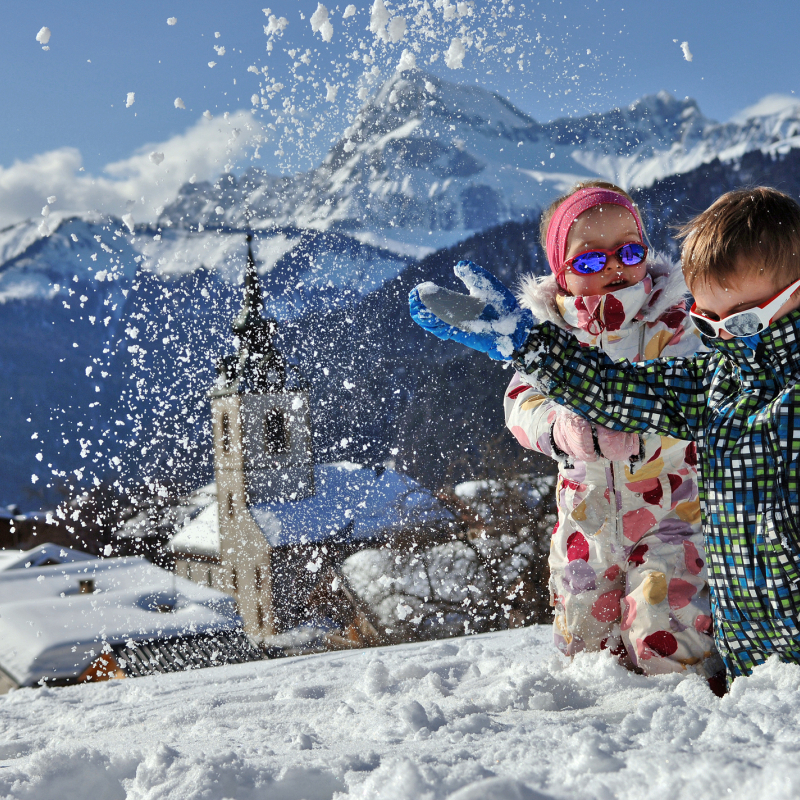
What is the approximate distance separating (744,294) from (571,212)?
650mm

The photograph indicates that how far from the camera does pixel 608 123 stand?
71.3 metres

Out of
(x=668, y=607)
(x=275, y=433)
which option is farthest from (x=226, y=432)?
(x=668, y=607)

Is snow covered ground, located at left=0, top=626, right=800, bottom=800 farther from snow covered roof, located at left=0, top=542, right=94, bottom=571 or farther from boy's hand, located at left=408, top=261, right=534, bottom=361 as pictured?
snow covered roof, located at left=0, top=542, right=94, bottom=571

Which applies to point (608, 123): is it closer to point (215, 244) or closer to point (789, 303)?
point (215, 244)

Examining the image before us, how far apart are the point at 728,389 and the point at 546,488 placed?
14.4 m

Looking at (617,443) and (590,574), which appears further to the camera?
(590,574)

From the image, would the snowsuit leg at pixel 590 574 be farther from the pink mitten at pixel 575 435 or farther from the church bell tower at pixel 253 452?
the church bell tower at pixel 253 452

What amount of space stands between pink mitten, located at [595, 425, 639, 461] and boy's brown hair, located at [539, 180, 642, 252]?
0.65 metres

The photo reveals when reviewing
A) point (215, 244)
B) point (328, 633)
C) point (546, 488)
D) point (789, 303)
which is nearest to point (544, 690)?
point (789, 303)

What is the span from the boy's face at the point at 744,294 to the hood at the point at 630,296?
44cm

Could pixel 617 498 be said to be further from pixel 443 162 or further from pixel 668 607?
pixel 443 162

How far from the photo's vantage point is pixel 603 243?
1.57 meters

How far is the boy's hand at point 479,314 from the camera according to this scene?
113 centimetres

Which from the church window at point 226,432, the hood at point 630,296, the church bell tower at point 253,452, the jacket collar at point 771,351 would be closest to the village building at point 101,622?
the church bell tower at point 253,452
